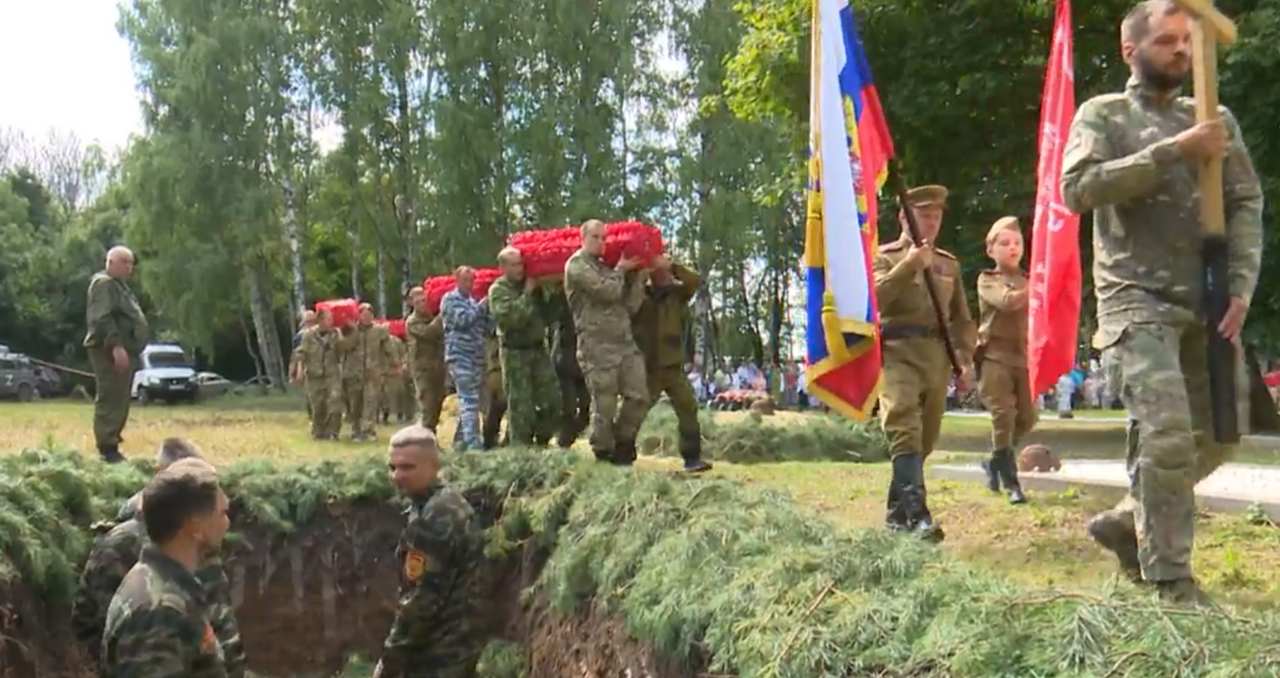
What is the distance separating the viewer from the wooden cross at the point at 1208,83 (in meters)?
4.28

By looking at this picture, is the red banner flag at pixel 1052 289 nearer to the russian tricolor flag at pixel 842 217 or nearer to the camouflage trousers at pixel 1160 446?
the russian tricolor flag at pixel 842 217

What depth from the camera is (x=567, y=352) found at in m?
11.2

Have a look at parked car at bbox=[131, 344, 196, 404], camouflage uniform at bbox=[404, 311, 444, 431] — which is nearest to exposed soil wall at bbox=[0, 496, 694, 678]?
camouflage uniform at bbox=[404, 311, 444, 431]

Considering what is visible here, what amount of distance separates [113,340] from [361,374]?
6.21 meters

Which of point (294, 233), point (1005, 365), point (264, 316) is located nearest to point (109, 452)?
point (1005, 365)

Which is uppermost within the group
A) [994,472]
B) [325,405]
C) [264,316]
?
[264,316]

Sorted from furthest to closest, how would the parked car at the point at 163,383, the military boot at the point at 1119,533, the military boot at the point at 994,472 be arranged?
1. the parked car at the point at 163,383
2. the military boot at the point at 994,472
3. the military boot at the point at 1119,533

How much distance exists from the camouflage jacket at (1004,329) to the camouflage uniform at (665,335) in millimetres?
2585

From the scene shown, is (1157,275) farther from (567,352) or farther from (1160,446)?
(567,352)

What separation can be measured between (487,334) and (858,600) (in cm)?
819

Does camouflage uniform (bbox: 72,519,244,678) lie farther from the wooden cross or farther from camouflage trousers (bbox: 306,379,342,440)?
camouflage trousers (bbox: 306,379,342,440)

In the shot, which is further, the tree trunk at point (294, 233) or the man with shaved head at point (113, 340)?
the tree trunk at point (294, 233)

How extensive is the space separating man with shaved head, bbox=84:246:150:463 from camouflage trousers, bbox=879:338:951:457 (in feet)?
19.7

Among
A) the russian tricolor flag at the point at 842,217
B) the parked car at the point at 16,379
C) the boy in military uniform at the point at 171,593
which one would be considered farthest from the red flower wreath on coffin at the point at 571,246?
the parked car at the point at 16,379
